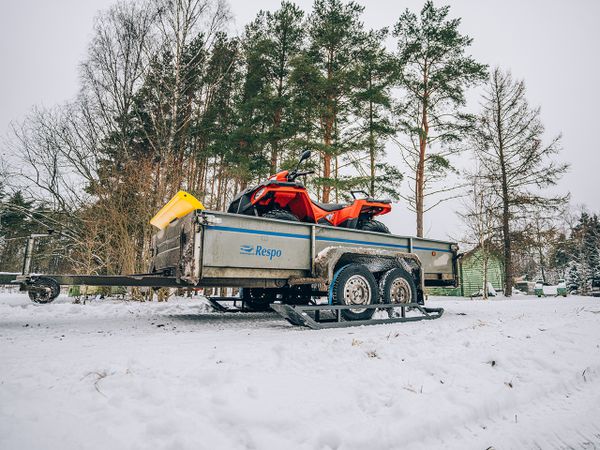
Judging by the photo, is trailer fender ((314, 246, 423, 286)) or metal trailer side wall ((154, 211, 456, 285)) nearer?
metal trailer side wall ((154, 211, 456, 285))

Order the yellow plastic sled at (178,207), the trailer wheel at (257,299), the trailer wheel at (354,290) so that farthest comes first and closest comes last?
the trailer wheel at (257,299), the trailer wheel at (354,290), the yellow plastic sled at (178,207)

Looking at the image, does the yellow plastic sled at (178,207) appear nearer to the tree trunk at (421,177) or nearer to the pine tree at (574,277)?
the tree trunk at (421,177)

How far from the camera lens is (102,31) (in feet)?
52.3

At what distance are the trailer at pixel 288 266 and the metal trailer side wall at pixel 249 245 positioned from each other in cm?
1

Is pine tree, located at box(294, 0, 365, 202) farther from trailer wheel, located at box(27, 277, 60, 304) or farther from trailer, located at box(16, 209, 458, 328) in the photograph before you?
trailer wheel, located at box(27, 277, 60, 304)

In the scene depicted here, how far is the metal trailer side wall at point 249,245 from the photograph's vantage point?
414cm

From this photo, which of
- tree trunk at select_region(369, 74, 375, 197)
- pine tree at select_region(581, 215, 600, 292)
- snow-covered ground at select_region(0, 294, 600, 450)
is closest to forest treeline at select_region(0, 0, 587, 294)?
tree trunk at select_region(369, 74, 375, 197)

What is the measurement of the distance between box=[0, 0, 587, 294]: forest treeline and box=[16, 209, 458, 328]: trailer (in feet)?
27.3

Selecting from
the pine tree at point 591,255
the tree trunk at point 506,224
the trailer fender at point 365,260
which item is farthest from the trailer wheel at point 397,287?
the pine tree at point 591,255

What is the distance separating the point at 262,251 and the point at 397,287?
241cm

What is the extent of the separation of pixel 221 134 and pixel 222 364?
1590 centimetres

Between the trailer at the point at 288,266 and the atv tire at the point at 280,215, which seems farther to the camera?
the atv tire at the point at 280,215

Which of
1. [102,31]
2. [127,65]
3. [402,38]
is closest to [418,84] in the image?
[402,38]

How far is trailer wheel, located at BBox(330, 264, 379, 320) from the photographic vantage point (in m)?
4.86
